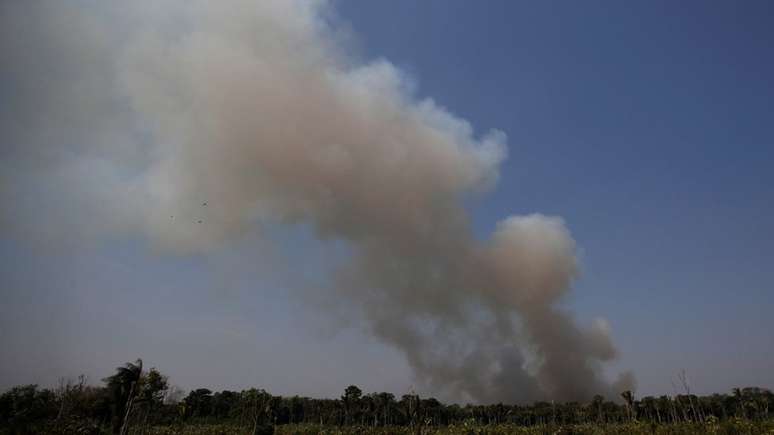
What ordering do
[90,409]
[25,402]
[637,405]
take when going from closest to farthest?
[90,409]
[25,402]
[637,405]

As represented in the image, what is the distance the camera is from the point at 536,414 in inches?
4018

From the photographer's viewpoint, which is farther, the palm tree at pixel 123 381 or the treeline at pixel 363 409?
the treeline at pixel 363 409

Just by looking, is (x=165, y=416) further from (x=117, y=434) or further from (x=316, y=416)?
(x=316, y=416)

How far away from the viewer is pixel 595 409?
318 feet

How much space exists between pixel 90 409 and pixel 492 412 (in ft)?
280

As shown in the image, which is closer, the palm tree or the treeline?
the palm tree

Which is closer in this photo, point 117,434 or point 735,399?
point 117,434

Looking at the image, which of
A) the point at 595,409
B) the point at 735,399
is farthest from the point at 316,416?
the point at 735,399

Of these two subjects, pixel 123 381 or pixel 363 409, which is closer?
pixel 123 381

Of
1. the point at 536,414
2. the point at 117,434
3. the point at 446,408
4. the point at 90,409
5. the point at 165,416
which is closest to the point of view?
the point at 117,434

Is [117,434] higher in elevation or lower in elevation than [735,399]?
lower

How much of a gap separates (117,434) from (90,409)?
73.3 ft

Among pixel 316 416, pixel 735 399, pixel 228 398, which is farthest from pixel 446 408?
pixel 735 399

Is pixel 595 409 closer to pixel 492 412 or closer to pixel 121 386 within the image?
pixel 492 412
